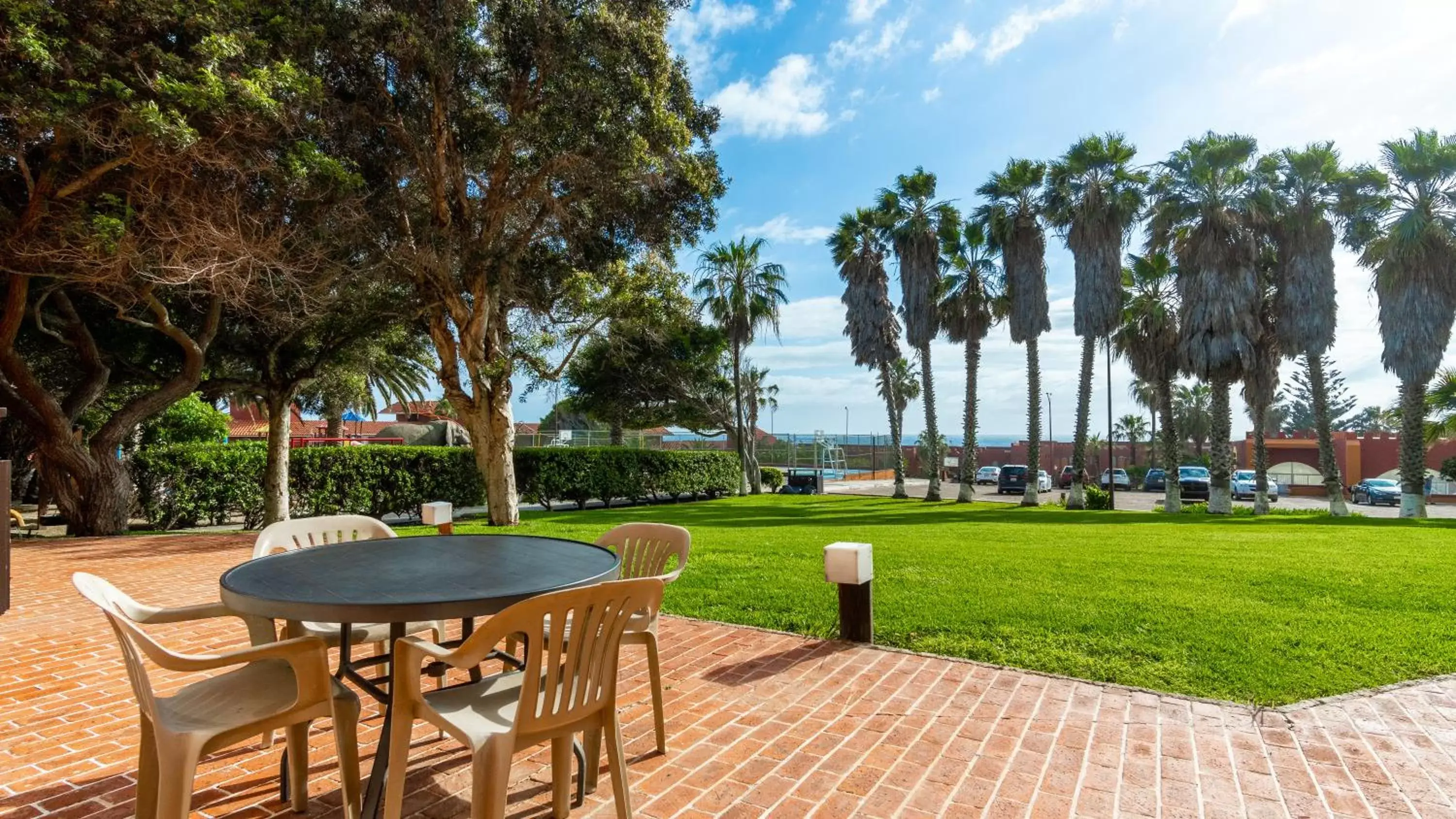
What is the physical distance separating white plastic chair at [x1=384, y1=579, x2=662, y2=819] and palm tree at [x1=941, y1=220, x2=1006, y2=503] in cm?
2233

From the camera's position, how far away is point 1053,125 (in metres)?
11.3

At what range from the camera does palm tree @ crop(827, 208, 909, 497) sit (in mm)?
25078

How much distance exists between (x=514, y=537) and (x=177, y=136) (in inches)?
264

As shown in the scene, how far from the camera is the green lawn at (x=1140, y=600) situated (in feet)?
13.7

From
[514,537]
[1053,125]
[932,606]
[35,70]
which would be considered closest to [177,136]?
[35,70]

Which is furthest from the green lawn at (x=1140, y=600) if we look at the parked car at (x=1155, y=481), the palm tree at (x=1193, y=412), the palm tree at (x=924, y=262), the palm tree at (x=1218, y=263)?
the palm tree at (x=1193, y=412)

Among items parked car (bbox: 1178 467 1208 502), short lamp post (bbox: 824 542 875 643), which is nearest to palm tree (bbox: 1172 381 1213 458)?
parked car (bbox: 1178 467 1208 502)

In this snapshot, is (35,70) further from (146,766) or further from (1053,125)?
(1053,125)

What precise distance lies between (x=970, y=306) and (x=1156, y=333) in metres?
5.65

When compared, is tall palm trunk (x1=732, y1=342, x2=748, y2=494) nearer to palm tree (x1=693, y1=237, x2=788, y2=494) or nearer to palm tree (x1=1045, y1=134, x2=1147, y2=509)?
palm tree (x1=693, y1=237, x2=788, y2=494)

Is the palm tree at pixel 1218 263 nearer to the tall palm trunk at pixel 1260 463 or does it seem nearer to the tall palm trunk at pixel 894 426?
the tall palm trunk at pixel 1260 463

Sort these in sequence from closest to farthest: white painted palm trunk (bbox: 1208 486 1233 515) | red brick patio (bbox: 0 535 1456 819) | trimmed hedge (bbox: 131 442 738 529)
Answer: red brick patio (bbox: 0 535 1456 819) < trimmed hedge (bbox: 131 442 738 529) < white painted palm trunk (bbox: 1208 486 1233 515)

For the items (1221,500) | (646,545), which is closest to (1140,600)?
(646,545)

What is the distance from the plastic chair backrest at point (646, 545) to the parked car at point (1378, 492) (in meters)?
35.7
